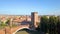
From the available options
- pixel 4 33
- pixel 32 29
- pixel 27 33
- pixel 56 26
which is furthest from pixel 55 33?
pixel 32 29

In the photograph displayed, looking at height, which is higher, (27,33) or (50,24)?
(50,24)

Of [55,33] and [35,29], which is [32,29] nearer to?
[35,29]

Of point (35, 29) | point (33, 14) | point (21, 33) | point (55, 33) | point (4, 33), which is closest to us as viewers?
point (55, 33)

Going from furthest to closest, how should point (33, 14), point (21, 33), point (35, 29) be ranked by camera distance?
point (33, 14), point (35, 29), point (21, 33)

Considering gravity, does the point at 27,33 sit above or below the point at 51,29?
below

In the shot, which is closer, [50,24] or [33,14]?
[50,24]

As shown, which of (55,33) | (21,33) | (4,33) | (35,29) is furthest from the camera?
(35,29)

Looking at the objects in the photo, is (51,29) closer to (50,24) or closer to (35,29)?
(50,24)

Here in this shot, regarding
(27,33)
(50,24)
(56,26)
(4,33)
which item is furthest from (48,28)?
(27,33)

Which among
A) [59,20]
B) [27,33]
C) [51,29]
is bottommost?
[27,33]
